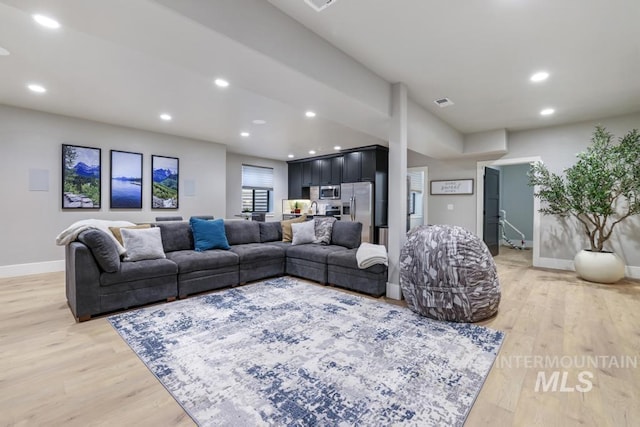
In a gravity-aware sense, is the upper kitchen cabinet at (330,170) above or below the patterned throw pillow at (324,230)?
above

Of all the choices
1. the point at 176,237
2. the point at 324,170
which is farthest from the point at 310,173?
the point at 176,237

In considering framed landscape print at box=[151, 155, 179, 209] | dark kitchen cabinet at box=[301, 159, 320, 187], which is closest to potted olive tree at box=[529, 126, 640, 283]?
dark kitchen cabinet at box=[301, 159, 320, 187]

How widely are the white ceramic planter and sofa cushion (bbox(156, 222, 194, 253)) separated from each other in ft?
19.3

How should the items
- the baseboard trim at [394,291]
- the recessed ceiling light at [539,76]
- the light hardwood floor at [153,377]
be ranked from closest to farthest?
the light hardwood floor at [153,377] < the recessed ceiling light at [539,76] < the baseboard trim at [394,291]

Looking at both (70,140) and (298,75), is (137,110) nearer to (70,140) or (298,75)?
(70,140)

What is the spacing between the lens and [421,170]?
275 inches

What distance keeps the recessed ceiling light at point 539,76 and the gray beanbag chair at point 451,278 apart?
2.05m

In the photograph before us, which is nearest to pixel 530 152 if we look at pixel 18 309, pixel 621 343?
pixel 621 343

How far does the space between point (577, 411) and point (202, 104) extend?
4.78 meters

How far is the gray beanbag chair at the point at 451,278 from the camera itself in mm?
2725

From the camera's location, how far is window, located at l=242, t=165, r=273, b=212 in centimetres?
805

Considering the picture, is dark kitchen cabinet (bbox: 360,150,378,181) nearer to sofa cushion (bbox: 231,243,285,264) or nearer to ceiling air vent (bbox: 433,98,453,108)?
ceiling air vent (bbox: 433,98,453,108)

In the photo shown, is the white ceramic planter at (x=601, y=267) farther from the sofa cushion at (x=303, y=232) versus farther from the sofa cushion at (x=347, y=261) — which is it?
the sofa cushion at (x=303, y=232)

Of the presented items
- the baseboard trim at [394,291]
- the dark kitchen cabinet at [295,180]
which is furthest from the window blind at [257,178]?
the baseboard trim at [394,291]
